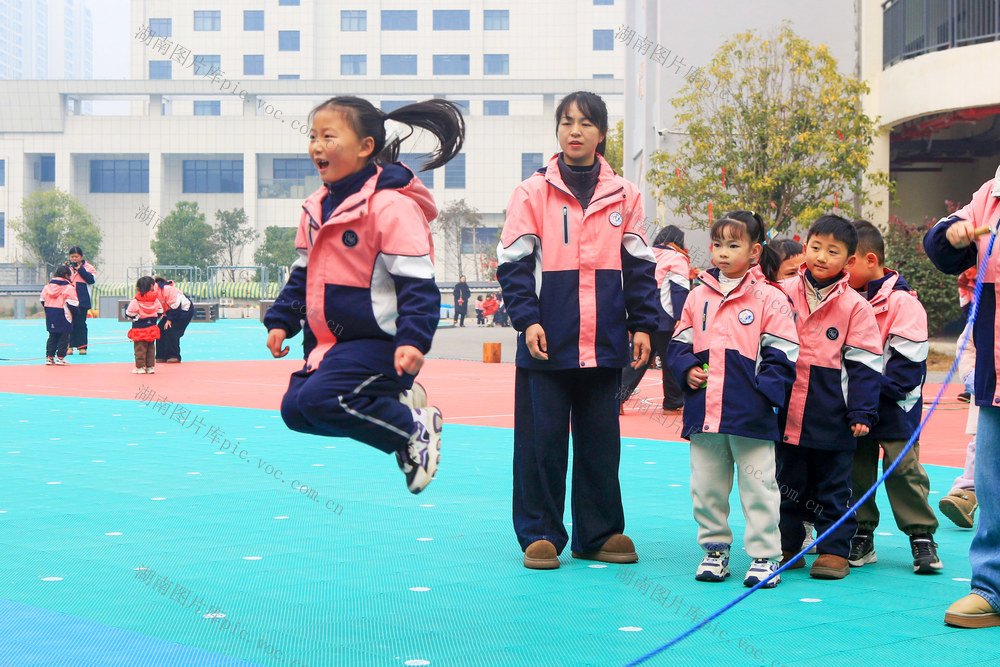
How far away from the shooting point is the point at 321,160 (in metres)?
4.02

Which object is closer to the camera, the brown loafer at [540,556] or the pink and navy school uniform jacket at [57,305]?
the brown loafer at [540,556]

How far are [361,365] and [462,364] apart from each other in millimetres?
16369

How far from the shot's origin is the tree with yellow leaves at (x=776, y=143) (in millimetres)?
19000

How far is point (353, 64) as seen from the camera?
81.2 meters

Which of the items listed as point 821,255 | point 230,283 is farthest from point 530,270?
point 230,283

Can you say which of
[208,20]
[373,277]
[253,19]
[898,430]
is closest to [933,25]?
[898,430]

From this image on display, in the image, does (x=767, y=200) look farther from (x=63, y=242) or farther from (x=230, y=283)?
(x=63, y=242)

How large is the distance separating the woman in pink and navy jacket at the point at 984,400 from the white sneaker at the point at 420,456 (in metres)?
1.88

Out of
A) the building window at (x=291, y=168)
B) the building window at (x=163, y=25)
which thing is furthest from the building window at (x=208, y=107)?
the building window at (x=291, y=168)

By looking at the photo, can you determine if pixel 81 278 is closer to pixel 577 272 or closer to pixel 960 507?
pixel 577 272

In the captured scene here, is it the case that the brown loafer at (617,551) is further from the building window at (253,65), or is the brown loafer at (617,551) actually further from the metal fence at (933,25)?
the building window at (253,65)

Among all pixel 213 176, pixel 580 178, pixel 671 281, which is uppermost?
pixel 213 176

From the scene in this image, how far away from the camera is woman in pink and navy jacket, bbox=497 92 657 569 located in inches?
192

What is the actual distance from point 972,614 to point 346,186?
2661 millimetres
